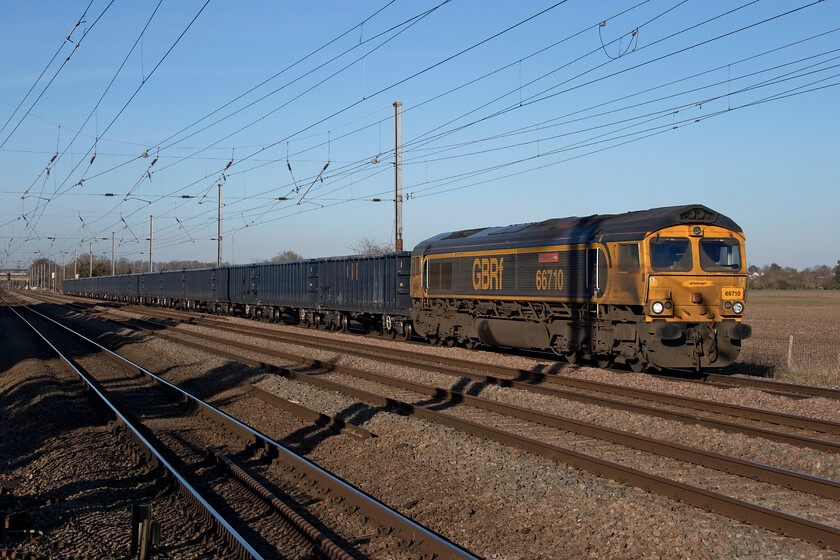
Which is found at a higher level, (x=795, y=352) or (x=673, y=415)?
(x=673, y=415)

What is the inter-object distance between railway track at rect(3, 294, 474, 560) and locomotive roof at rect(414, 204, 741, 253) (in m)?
9.14

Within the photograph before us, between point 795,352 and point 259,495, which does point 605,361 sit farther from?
point 259,495

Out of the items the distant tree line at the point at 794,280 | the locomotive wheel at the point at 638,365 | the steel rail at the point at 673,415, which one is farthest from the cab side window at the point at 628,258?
the distant tree line at the point at 794,280

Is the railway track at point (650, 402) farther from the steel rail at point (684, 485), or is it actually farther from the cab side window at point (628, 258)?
the cab side window at point (628, 258)

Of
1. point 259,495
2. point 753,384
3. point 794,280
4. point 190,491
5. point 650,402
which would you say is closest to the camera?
point 190,491

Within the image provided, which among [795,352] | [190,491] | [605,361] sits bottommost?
[795,352]

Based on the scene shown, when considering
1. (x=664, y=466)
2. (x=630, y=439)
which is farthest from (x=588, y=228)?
(x=664, y=466)

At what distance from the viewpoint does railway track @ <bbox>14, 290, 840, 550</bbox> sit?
22.0ft

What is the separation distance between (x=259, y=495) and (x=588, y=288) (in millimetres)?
10243

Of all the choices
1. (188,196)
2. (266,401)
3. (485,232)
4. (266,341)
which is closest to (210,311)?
(188,196)

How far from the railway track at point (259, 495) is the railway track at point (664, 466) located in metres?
2.82

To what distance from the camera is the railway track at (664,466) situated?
22.0ft

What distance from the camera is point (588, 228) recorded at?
1666 centimetres

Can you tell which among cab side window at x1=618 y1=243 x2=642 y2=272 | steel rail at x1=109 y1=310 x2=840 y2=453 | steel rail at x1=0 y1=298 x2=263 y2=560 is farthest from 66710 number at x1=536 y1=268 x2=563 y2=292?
steel rail at x1=0 y1=298 x2=263 y2=560
